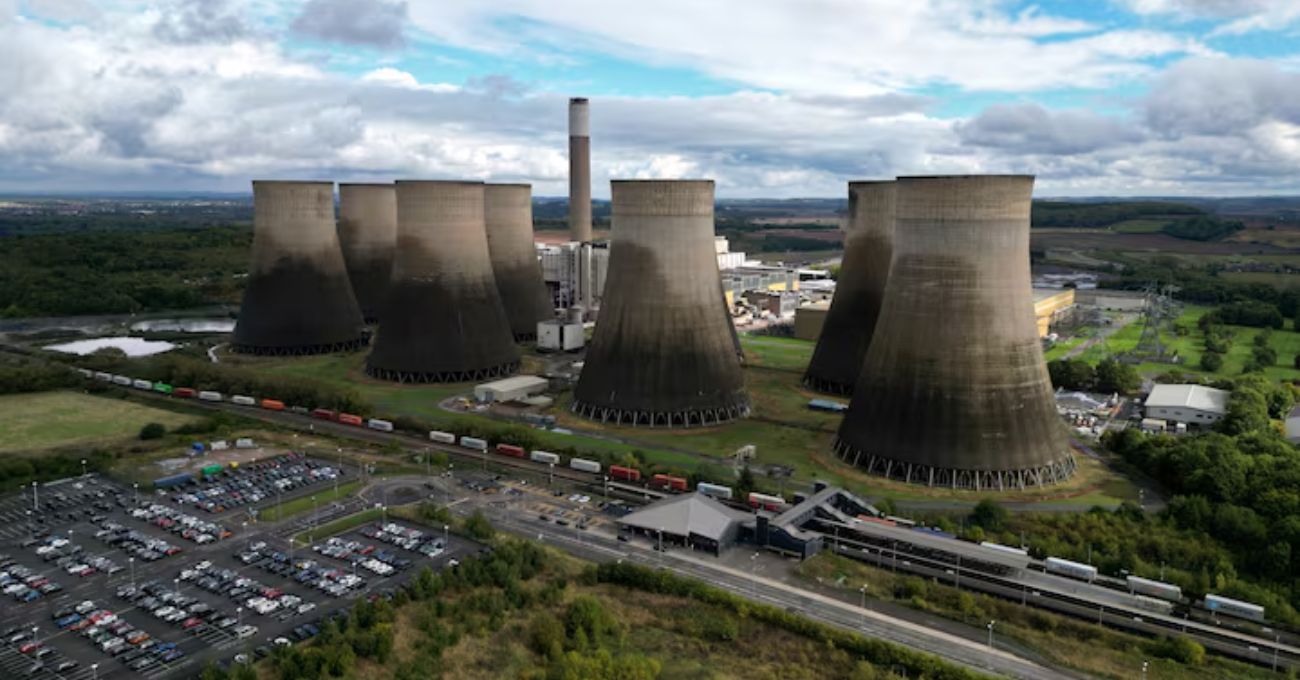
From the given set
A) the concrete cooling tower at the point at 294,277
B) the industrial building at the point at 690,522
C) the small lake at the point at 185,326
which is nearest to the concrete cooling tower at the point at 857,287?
the industrial building at the point at 690,522

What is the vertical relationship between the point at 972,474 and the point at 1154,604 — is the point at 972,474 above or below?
above

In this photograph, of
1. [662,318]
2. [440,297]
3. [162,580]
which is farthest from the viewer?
[440,297]

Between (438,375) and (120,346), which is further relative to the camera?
(120,346)

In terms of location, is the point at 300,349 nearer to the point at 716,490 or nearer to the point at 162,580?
the point at 162,580

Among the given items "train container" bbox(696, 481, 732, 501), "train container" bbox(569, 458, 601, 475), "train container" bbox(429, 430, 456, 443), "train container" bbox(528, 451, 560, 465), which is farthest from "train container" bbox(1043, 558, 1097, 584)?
"train container" bbox(429, 430, 456, 443)

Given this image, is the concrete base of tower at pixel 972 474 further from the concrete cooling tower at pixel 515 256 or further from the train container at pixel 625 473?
the concrete cooling tower at pixel 515 256

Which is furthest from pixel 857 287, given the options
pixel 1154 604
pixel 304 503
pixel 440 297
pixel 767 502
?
pixel 304 503

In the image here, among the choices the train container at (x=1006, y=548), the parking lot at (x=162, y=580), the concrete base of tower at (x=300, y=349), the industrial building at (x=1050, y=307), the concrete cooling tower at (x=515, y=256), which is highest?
the concrete cooling tower at (x=515, y=256)

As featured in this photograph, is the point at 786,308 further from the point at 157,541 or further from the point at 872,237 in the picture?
the point at 157,541
